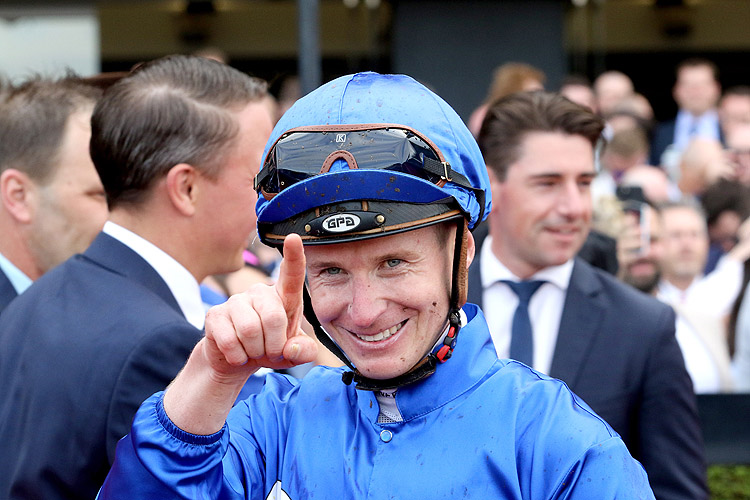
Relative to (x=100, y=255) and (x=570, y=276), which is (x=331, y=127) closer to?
(x=100, y=255)

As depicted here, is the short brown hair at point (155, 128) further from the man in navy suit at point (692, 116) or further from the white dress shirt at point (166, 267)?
the man in navy suit at point (692, 116)

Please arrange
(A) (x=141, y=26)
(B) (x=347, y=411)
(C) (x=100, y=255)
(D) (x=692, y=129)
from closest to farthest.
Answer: (B) (x=347, y=411)
(C) (x=100, y=255)
(D) (x=692, y=129)
(A) (x=141, y=26)

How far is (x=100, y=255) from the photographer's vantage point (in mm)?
2551

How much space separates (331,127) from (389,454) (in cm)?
62

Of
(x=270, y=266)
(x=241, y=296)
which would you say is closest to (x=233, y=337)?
(x=241, y=296)

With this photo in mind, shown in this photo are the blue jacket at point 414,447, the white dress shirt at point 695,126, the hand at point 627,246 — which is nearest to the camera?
the blue jacket at point 414,447

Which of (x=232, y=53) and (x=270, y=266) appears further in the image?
(x=232, y=53)

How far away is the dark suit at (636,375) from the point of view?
10.2 feet

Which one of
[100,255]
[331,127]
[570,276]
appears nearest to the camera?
[331,127]

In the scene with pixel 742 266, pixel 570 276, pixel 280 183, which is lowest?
pixel 742 266

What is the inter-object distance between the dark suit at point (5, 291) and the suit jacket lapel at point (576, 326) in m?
1.94

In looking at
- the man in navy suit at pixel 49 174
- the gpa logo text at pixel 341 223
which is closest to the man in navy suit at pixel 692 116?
the man in navy suit at pixel 49 174

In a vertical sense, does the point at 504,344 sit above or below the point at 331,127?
below

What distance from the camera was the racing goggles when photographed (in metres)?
1.69
